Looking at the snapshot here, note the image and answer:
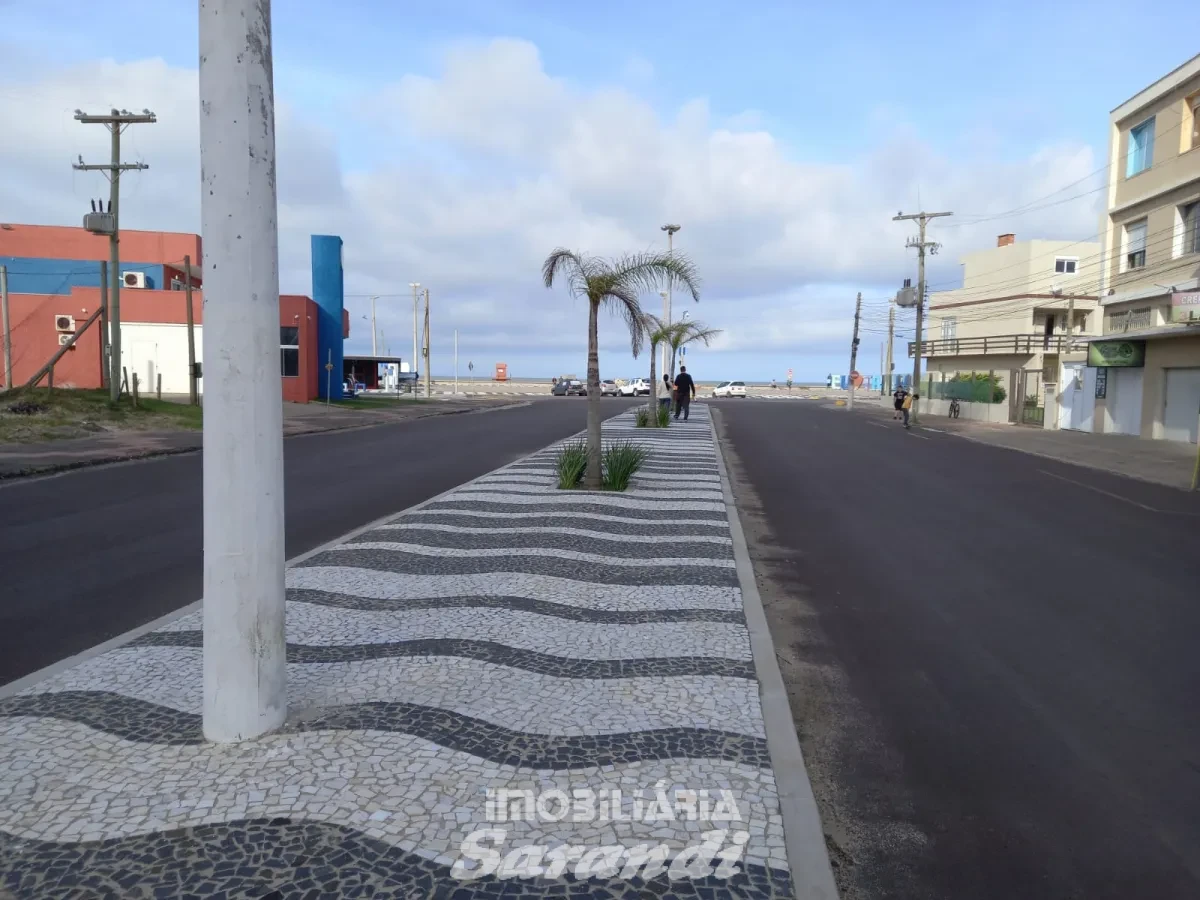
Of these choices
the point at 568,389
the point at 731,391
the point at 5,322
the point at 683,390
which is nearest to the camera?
the point at 683,390

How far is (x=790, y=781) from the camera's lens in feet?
13.5

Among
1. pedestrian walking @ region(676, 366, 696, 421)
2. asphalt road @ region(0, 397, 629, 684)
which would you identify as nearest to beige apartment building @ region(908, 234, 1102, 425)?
pedestrian walking @ region(676, 366, 696, 421)

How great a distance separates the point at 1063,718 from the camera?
204 inches

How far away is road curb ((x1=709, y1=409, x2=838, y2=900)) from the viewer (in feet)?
11.1

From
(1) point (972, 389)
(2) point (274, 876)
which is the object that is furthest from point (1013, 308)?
(2) point (274, 876)

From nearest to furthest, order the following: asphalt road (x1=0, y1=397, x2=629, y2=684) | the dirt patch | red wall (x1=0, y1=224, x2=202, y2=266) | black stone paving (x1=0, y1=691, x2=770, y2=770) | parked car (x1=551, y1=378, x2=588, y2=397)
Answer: the dirt patch < black stone paving (x1=0, y1=691, x2=770, y2=770) < asphalt road (x1=0, y1=397, x2=629, y2=684) < red wall (x1=0, y1=224, x2=202, y2=266) < parked car (x1=551, y1=378, x2=588, y2=397)

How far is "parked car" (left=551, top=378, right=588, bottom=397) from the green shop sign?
4489 centimetres

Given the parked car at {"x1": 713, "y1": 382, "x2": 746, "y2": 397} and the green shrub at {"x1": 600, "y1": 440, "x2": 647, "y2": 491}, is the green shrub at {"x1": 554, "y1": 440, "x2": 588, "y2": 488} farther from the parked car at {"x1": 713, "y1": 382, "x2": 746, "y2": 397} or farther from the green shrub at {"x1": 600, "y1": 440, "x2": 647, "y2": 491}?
the parked car at {"x1": 713, "y1": 382, "x2": 746, "y2": 397}

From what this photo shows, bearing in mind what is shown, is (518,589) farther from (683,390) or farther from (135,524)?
(683,390)

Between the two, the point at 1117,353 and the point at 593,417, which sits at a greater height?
the point at 1117,353

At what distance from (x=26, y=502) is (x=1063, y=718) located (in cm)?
1293

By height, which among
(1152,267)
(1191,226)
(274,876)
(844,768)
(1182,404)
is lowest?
(844,768)

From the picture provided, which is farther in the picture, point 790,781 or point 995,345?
point 995,345

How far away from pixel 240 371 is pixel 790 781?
2.98 m
